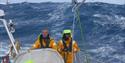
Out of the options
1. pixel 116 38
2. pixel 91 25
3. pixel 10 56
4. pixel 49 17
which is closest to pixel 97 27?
pixel 91 25

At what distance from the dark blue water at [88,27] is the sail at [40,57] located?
5.89 meters

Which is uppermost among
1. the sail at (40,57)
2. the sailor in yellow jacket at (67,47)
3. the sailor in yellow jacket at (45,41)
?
the sail at (40,57)

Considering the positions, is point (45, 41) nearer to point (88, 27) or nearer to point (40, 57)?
point (40, 57)

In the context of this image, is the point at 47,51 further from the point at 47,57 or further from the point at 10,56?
the point at 10,56

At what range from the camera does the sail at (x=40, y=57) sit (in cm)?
986

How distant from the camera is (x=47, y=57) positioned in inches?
396

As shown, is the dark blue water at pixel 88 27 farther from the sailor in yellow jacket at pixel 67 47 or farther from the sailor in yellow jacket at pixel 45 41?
the sailor in yellow jacket at pixel 45 41

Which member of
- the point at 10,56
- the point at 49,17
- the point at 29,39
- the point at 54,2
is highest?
the point at 10,56

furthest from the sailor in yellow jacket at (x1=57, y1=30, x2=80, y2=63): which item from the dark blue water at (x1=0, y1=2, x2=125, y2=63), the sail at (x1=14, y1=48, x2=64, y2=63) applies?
the dark blue water at (x1=0, y1=2, x2=125, y2=63)

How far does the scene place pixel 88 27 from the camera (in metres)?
26.5

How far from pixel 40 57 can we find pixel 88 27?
16625mm

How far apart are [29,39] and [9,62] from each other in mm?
Result: 11251

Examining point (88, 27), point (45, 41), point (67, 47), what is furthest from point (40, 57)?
point (88, 27)

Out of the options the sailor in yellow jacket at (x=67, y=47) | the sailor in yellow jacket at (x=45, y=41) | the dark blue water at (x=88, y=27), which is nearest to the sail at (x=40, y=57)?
the sailor in yellow jacket at (x=45, y=41)
